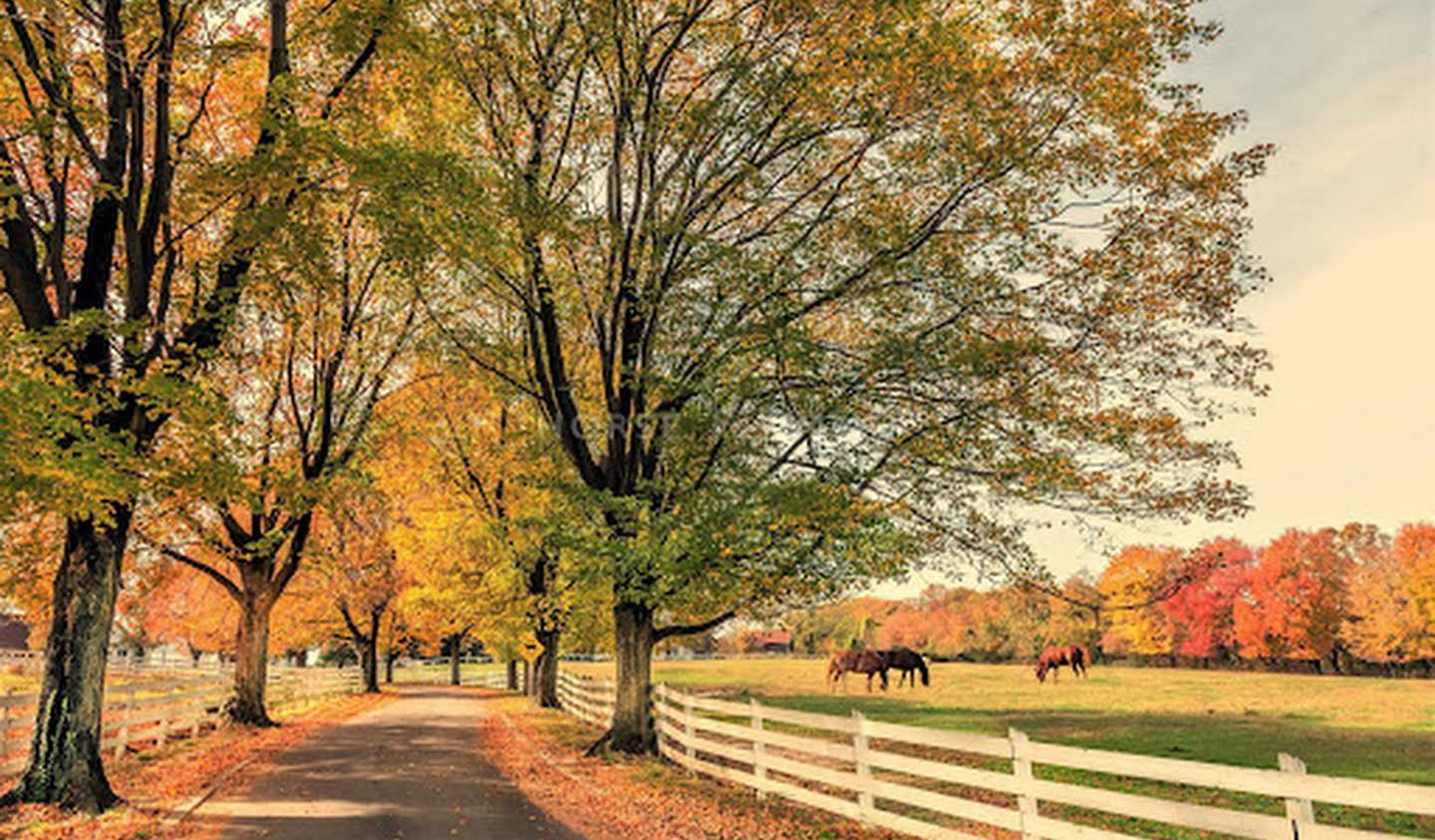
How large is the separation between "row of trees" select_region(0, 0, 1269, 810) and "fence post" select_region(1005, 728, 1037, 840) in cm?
510

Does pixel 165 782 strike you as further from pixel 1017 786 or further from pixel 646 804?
pixel 1017 786

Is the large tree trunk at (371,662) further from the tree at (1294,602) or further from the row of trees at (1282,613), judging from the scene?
the tree at (1294,602)

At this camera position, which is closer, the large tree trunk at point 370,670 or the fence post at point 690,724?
the fence post at point 690,724

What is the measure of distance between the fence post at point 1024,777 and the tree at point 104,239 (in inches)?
406

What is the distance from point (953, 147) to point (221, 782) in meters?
14.9

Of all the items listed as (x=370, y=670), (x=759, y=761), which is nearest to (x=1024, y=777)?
(x=759, y=761)

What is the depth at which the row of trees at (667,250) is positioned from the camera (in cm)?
1252

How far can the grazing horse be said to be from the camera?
4609 cm

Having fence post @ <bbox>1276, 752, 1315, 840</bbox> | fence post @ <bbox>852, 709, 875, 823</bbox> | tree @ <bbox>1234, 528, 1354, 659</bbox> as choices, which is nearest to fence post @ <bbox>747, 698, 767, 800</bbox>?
fence post @ <bbox>852, 709, 875, 823</bbox>

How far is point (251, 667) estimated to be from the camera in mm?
23500

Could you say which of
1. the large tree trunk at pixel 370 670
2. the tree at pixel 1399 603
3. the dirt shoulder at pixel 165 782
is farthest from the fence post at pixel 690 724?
the tree at pixel 1399 603

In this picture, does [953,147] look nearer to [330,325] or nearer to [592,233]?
[592,233]

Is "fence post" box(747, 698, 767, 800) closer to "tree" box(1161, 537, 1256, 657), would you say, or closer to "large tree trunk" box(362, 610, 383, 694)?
"large tree trunk" box(362, 610, 383, 694)

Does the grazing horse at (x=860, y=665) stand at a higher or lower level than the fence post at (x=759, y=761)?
lower
